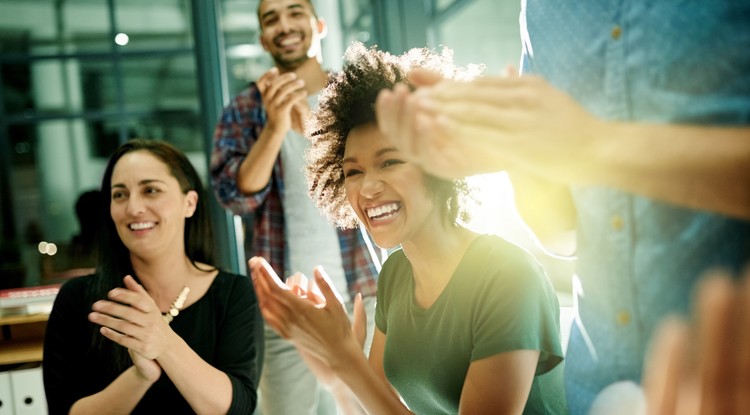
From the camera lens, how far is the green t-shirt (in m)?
0.61

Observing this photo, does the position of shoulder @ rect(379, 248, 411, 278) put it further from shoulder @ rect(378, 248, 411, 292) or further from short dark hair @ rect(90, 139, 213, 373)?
short dark hair @ rect(90, 139, 213, 373)

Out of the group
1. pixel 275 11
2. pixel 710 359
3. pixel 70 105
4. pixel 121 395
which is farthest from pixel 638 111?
pixel 70 105

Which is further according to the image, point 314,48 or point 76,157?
point 76,157

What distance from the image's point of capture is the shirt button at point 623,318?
47 centimetres

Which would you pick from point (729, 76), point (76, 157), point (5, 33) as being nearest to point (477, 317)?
point (729, 76)

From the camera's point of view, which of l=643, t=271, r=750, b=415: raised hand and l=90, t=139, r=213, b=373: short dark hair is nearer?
l=643, t=271, r=750, b=415: raised hand

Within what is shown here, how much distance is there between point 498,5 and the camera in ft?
2.58

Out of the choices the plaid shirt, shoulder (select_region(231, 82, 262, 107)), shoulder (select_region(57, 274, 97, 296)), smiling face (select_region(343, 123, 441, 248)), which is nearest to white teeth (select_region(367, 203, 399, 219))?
smiling face (select_region(343, 123, 441, 248))

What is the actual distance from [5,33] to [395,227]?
2.00m

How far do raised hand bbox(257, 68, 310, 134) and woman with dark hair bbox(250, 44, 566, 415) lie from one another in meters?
0.18

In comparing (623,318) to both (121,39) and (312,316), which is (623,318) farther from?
(121,39)

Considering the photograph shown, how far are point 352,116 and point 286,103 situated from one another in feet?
0.85

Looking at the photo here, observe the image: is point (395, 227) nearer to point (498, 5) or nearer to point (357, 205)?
point (357, 205)

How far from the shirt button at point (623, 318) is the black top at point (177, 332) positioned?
498 mm
